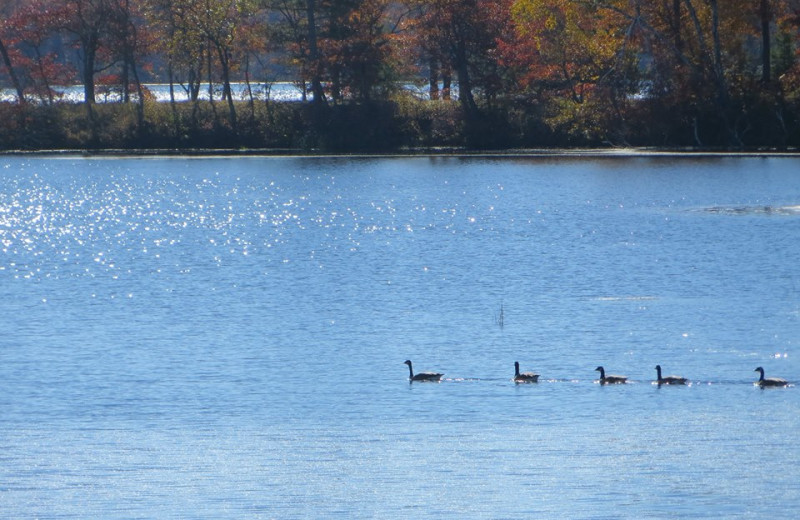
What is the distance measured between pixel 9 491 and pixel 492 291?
15.5m

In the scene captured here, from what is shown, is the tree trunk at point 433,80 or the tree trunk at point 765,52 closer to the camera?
the tree trunk at point 765,52

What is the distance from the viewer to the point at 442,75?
69688 millimetres

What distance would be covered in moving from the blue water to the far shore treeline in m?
16.3

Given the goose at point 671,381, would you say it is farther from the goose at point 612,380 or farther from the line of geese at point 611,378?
the goose at point 612,380

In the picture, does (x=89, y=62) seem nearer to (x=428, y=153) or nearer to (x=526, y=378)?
(x=428, y=153)

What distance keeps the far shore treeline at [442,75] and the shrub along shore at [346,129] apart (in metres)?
0.07

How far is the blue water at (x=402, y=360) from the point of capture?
15438 millimetres

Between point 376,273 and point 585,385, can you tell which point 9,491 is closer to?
point 585,385

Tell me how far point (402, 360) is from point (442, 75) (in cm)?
4865

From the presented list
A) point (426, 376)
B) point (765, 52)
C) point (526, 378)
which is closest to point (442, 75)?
point (765, 52)

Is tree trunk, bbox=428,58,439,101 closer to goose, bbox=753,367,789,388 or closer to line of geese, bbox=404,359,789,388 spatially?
line of geese, bbox=404,359,789,388

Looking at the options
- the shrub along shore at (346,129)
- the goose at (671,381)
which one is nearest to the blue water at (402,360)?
the goose at (671,381)

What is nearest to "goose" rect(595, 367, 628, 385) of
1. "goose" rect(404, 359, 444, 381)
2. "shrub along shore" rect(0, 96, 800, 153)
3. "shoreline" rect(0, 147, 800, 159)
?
"goose" rect(404, 359, 444, 381)

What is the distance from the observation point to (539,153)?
65.9 meters
